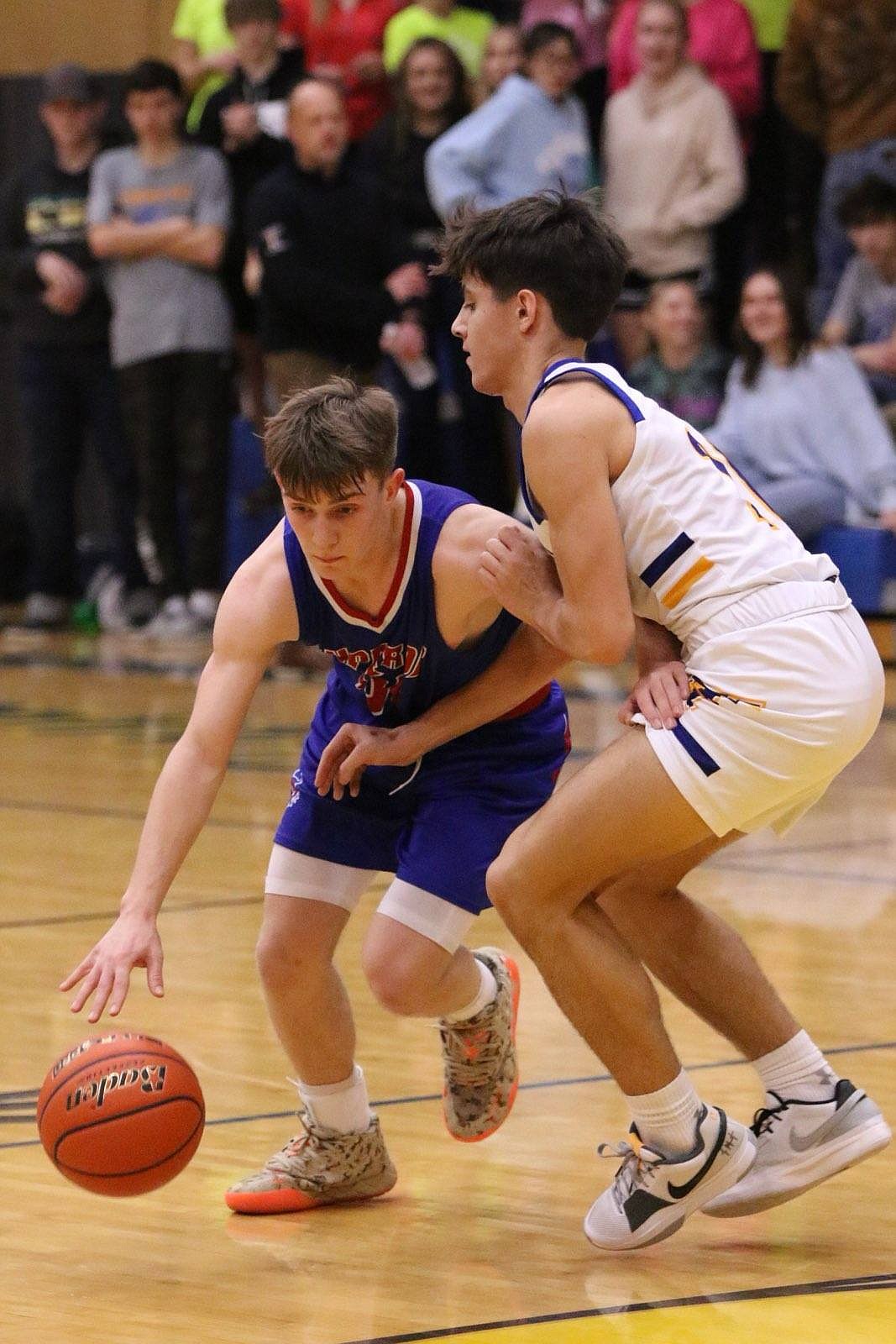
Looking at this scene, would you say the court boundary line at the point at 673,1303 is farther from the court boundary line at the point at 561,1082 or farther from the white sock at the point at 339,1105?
the court boundary line at the point at 561,1082

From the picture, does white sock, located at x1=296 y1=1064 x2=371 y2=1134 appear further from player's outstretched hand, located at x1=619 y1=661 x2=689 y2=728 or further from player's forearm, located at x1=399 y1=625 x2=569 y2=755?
player's outstretched hand, located at x1=619 y1=661 x2=689 y2=728

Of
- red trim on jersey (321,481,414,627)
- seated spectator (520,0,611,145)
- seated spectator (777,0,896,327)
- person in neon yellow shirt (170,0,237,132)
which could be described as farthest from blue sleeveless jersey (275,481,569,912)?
person in neon yellow shirt (170,0,237,132)

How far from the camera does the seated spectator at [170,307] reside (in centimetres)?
1075

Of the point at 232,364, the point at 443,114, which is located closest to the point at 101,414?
the point at 232,364

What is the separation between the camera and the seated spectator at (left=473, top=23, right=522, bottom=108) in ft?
32.7

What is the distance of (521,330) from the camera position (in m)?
3.26

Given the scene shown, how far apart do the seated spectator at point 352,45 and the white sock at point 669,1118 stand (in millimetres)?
8244

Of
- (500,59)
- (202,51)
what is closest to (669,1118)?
(500,59)

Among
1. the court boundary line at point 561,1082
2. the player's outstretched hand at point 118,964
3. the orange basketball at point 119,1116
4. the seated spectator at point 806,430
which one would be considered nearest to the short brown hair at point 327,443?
the player's outstretched hand at point 118,964

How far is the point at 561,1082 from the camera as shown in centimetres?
410

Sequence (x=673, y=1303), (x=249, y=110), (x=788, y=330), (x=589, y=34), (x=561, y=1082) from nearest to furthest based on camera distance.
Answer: (x=673, y=1303) → (x=561, y=1082) → (x=788, y=330) → (x=589, y=34) → (x=249, y=110)

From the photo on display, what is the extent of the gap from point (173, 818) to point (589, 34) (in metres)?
8.03

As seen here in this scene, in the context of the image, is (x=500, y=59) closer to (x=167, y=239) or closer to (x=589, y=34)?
(x=589, y=34)

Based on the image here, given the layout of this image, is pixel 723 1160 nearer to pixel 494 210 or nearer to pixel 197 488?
pixel 494 210
